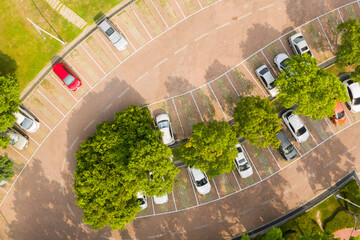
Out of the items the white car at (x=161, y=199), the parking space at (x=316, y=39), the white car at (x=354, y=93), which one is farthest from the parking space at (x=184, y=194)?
the parking space at (x=316, y=39)

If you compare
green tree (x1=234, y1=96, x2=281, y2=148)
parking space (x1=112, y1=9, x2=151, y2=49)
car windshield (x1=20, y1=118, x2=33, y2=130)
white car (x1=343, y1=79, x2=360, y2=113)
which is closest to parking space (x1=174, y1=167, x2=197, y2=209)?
green tree (x1=234, y1=96, x2=281, y2=148)

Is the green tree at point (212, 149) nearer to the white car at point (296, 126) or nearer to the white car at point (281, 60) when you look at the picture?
the white car at point (296, 126)

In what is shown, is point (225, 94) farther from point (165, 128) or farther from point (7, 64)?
point (7, 64)

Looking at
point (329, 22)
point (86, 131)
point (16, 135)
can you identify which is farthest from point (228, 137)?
point (16, 135)

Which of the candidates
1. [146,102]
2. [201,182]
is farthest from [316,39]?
[201,182]

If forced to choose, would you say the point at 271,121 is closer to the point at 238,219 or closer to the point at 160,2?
the point at 238,219

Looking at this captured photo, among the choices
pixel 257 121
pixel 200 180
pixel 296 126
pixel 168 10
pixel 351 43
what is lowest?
pixel 296 126
